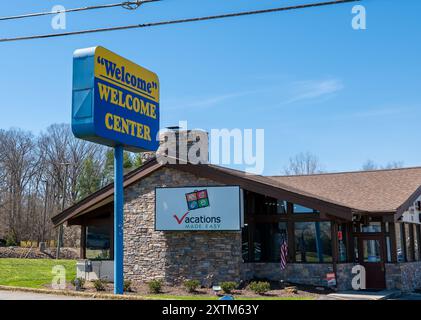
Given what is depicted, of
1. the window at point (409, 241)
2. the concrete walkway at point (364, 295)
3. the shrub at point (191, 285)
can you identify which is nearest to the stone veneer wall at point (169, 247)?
the shrub at point (191, 285)

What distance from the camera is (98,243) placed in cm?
2444

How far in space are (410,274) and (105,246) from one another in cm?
1370

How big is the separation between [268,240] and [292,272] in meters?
1.76

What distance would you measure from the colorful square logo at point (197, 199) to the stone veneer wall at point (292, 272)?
297 centimetres

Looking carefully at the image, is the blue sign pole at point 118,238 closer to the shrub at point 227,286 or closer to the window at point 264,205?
the shrub at point 227,286

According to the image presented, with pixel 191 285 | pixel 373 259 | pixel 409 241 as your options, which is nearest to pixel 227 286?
pixel 191 285

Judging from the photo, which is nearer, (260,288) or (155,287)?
(260,288)

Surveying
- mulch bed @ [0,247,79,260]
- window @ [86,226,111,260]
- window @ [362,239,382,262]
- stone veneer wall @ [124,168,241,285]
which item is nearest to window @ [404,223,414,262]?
window @ [362,239,382,262]

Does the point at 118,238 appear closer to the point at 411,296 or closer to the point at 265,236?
the point at 265,236

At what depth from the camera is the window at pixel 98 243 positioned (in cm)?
2381

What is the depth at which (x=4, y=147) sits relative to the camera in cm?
6569

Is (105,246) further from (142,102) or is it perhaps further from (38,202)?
(38,202)
